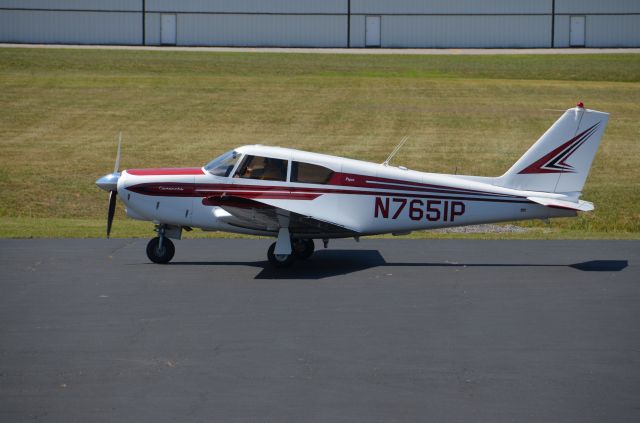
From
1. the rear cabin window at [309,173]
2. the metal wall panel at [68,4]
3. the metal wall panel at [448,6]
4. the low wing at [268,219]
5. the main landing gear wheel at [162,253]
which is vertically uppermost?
the metal wall panel at [448,6]

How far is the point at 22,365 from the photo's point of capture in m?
11.1

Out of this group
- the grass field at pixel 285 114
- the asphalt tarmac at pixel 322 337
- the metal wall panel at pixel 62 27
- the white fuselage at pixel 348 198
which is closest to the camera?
the asphalt tarmac at pixel 322 337

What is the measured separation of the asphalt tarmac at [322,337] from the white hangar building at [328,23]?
165 ft

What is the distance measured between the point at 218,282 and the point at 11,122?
2701 cm

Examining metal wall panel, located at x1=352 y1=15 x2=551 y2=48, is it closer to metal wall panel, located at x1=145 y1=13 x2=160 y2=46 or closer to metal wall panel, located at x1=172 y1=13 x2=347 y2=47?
metal wall panel, located at x1=172 y1=13 x2=347 y2=47

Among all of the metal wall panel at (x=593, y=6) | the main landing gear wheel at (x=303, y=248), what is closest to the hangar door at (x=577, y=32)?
the metal wall panel at (x=593, y=6)

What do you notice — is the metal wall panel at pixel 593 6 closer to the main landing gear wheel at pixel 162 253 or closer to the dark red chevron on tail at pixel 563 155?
the dark red chevron on tail at pixel 563 155

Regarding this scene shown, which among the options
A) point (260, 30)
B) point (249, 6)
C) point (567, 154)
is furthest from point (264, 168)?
point (249, 6)

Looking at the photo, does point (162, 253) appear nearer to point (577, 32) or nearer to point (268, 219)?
point (268, 219)

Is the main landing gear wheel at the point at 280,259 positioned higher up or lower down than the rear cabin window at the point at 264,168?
lower down

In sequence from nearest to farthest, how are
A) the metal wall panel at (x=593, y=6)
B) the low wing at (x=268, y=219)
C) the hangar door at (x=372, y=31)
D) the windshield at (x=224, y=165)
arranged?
the low wing at (x=268, y=219)
the windshield at (x=224, y=165)
the metal wall panel at (x=593, y=6)
the hangar door at (x=372, y=31)

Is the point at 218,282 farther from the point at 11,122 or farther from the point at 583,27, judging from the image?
the point at 583,27

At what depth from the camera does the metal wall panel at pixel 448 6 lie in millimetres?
67750

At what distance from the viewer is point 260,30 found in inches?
2650
